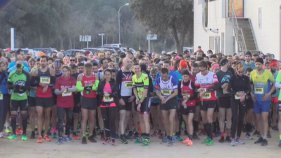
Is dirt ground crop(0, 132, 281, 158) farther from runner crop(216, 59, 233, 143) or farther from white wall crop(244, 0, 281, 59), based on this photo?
white wall crop(244, 0, 281, 59)

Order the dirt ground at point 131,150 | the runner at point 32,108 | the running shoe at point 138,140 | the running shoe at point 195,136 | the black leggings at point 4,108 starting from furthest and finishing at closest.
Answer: the running shoe at point 195,136, the runner at point 32,108, the black leggings at point 4,108, the running shoe at point 138,140, the dirt ground at point 131,150

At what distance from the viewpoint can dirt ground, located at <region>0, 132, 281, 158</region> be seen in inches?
425

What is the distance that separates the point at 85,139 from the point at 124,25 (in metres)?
91.1

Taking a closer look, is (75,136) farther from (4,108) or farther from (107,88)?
(4,108)

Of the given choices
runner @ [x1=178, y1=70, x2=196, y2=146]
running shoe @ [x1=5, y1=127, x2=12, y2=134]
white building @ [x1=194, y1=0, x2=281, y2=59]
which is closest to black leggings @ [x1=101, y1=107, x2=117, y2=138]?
runner @ [x1=178, y1=70, x2=196, y2=146]

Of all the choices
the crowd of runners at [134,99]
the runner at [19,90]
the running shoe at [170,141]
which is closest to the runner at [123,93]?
the crowd of runners at [134,99]

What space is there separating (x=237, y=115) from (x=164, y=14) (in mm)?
34306

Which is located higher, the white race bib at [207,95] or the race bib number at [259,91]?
the race bib number at [259,91]

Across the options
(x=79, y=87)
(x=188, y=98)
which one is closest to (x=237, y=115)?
(x=188, y=98)

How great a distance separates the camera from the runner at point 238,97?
39.0 feet

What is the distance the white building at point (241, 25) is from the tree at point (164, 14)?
19.4 ft

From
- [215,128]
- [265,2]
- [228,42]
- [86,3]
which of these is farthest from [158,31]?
[86,3]

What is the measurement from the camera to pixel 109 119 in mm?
12203

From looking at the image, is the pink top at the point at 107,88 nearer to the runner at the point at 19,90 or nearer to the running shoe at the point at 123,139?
the running shoe at the point at 123,139
